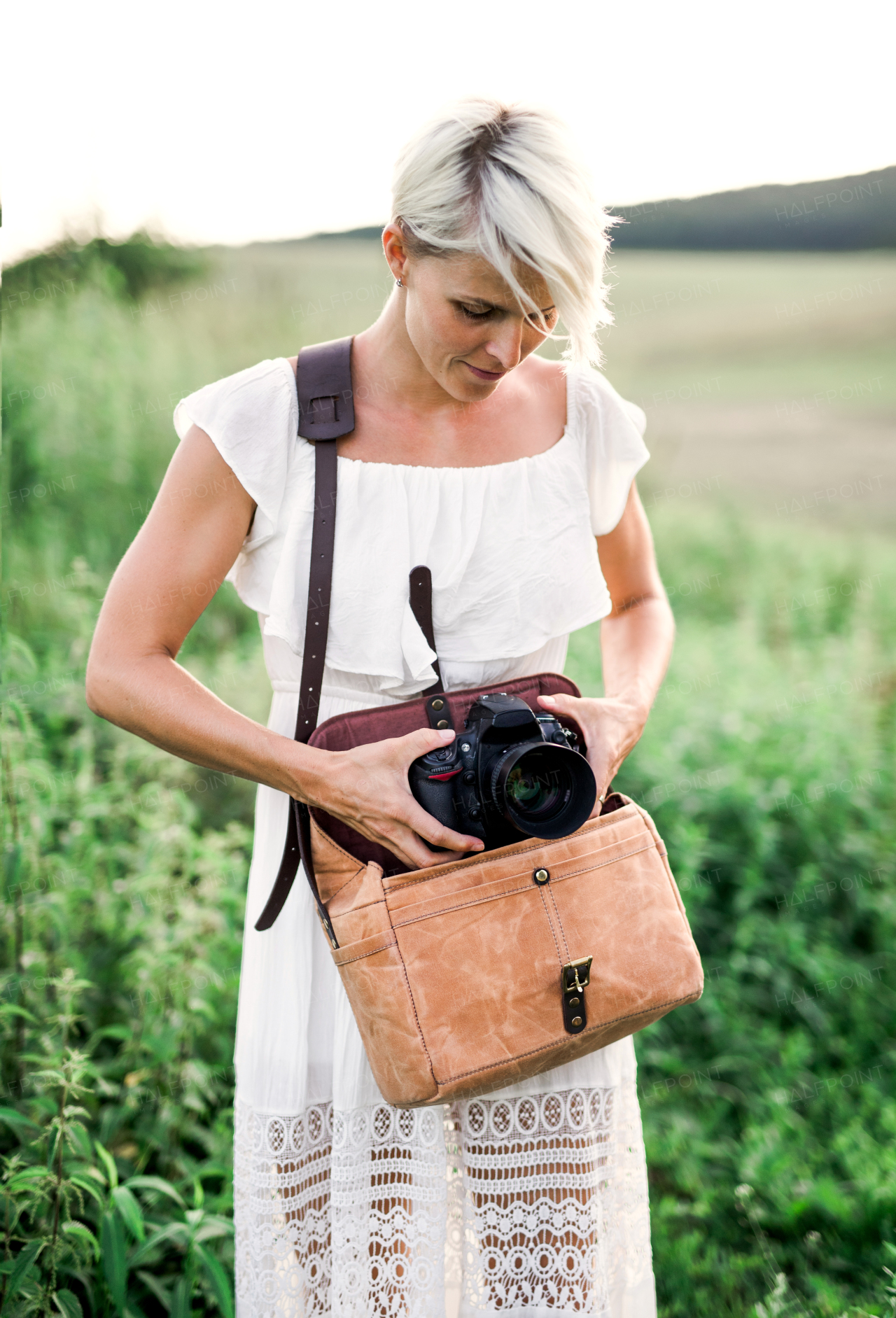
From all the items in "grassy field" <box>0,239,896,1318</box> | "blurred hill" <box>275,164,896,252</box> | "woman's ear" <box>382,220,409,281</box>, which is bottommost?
"grassy field" <box>0,239,896,1318</box>

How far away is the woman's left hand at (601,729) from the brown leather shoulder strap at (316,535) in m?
0.33

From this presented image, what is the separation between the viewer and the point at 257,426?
1.23m

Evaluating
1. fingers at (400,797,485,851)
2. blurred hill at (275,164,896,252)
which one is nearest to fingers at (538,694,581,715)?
fingers at (400,797,485,851)

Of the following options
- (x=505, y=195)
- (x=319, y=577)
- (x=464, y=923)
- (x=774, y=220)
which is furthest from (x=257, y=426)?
(x=774, y=220)

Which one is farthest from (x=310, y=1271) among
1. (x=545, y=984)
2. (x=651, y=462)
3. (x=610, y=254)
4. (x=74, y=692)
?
(x=651, y=462)

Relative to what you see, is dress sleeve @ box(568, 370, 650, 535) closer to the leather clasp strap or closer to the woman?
the woman

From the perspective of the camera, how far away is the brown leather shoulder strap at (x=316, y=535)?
1.24 m

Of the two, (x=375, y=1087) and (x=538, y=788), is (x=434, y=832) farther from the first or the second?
(x=375, y=1087)

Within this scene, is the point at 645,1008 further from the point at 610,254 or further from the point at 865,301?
the point at 865,301

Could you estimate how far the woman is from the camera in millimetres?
1165

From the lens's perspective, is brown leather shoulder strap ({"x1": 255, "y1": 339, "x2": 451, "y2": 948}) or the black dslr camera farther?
brown leather shoulder strap ({"x1": 255, "y1": 339, "x2": 451, "y2": 948})

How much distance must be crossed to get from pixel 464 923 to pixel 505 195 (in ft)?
3.02

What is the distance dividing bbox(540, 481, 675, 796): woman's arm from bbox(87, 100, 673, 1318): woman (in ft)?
0.09

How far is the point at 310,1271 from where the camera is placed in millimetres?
1316
